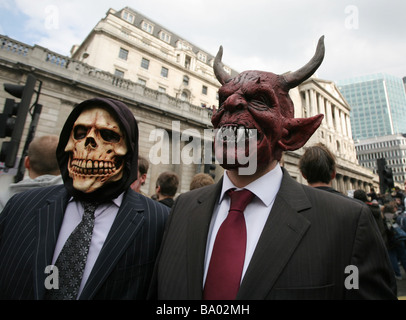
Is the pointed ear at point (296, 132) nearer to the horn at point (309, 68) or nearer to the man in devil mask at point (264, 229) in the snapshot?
the man in devil mask at point (264, 229)

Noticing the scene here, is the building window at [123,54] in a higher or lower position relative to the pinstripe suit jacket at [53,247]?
higher

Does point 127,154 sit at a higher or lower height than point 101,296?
higher

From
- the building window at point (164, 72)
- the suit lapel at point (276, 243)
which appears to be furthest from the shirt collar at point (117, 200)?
the building window at point (164, 72)

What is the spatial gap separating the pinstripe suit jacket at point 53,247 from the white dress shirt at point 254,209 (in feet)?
1.68

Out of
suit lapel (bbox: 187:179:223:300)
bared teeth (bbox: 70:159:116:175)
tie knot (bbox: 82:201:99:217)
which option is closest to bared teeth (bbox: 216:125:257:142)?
suit lapel (bbox: 187:179:223:300)

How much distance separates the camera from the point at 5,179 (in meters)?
2.94

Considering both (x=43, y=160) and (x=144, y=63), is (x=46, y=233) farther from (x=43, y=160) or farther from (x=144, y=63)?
(x=144, y=63)

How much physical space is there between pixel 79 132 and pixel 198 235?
52.7 inches

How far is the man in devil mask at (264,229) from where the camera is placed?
1056mm

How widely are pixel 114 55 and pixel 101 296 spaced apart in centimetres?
3028

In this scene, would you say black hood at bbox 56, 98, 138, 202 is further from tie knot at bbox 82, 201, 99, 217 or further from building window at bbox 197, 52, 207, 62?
building window at bbox 197, 52, 207, 62

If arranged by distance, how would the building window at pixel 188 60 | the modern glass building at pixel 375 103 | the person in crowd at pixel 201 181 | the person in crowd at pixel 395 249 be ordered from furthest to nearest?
the modern glass building at pixel 375 103, the building window at pixel 188 60, the person in crowd at pixel 395 249, the person in crowd at pixel 201 181

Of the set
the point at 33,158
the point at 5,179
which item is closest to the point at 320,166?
the point at 33,158

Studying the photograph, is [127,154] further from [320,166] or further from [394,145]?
[394,145]
